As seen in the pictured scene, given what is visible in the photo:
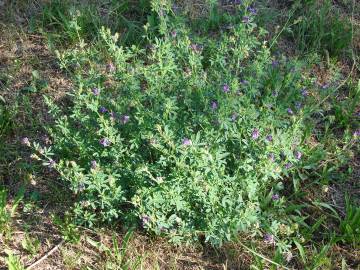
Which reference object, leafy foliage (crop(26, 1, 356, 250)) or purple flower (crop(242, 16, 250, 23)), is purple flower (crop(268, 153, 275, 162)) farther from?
purple flower (crop(242, 16, 250, 23))

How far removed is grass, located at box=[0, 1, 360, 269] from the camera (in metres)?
2.71

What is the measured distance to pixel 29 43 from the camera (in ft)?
12.3

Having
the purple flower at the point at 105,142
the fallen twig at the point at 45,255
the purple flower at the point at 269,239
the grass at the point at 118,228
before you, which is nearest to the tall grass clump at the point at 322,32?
the grass at the point at 118,228

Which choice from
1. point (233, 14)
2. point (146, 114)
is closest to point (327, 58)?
point (233, 14)

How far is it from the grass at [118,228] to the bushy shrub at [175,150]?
16cm

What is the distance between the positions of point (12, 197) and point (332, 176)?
81.3 inches

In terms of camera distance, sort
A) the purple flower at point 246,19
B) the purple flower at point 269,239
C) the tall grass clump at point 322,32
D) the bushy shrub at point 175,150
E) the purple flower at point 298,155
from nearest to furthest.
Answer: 1. the bushy shrub at point 175,150
2. the purple flower at point 269,239
3. the purple flower at point 298,155
4. the purple flower at point 246,19
5. the tall grass clump at point 322,32

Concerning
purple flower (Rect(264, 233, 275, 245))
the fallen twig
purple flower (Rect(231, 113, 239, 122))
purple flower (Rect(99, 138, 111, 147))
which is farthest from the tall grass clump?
the fallen twig

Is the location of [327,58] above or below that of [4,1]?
above

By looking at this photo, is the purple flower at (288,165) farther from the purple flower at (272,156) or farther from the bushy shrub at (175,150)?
the purple flower at (272,156)

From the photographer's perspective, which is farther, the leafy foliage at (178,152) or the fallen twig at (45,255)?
the fallen twig at (45,255)

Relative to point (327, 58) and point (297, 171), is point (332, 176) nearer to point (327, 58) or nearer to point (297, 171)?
point (297, 171)

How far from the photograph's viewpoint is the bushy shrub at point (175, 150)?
8.24ft

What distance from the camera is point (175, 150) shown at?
8.46 feet
